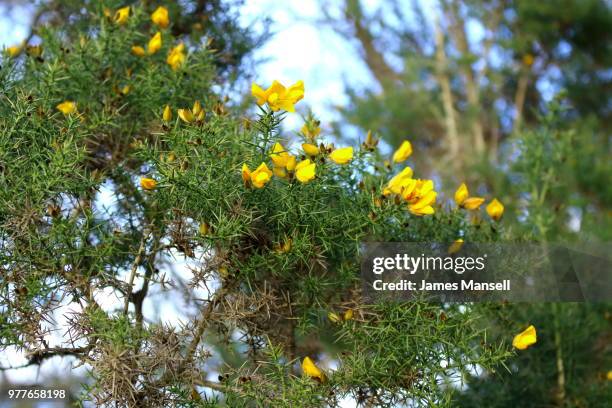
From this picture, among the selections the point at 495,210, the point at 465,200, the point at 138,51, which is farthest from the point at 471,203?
the point at 138,51

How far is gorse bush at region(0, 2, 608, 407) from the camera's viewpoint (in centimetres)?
201

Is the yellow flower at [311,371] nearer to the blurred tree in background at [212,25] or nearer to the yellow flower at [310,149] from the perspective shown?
the yellow flower at [310,149]

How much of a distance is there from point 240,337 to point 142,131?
84 cm

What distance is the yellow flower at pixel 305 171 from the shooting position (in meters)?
2.02

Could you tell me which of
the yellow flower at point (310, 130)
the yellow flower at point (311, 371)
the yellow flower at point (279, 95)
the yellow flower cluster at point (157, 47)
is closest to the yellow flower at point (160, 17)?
the yellow flower cluster at point (157, 47)

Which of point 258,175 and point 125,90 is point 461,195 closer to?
point 258,175

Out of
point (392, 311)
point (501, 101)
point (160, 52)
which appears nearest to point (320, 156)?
point (392, 311)

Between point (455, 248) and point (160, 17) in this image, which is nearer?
point (455, 248)

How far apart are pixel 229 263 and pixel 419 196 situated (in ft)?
1.74

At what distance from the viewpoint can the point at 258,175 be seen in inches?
77.9

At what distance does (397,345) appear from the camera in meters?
2.11

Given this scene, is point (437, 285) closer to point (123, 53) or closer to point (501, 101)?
point (123, 53)

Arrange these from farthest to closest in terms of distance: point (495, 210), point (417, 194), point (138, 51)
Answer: point (138, 51)
point (495, 210)
point (417, 194)

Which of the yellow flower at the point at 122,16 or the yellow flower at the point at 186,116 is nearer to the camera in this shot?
the yellow flower at the point at 186,116
